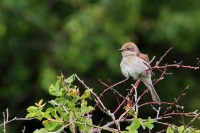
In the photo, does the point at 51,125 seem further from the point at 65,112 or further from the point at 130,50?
the point at 130,50

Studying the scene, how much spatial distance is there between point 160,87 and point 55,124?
9.85 m

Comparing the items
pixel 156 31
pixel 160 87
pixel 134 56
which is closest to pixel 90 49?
pixel 156 31

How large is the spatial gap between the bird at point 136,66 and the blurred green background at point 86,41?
512 centimetres

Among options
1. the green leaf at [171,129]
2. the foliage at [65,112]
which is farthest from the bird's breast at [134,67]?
the foliage at [65,112]

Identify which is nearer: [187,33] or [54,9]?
[187,33]

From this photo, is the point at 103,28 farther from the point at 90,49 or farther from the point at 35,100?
the point at 35,100

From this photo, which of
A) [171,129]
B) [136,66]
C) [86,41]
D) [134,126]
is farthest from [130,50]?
[86,41]

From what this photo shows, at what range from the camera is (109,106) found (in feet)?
41.7

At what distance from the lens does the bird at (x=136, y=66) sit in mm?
5180

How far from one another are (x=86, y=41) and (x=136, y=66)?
6039 mm

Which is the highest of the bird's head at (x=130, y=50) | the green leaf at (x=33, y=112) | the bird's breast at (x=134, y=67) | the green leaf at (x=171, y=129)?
the bird's head at (x=130, y=50)

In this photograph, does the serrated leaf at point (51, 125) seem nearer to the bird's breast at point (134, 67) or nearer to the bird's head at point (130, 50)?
the bird's breast at point (134, 67)

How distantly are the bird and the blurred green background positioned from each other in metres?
5.12

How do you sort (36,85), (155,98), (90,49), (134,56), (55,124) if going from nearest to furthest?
(55,124) → (155,98) → (134,56) → (90,49) → (36,85)
